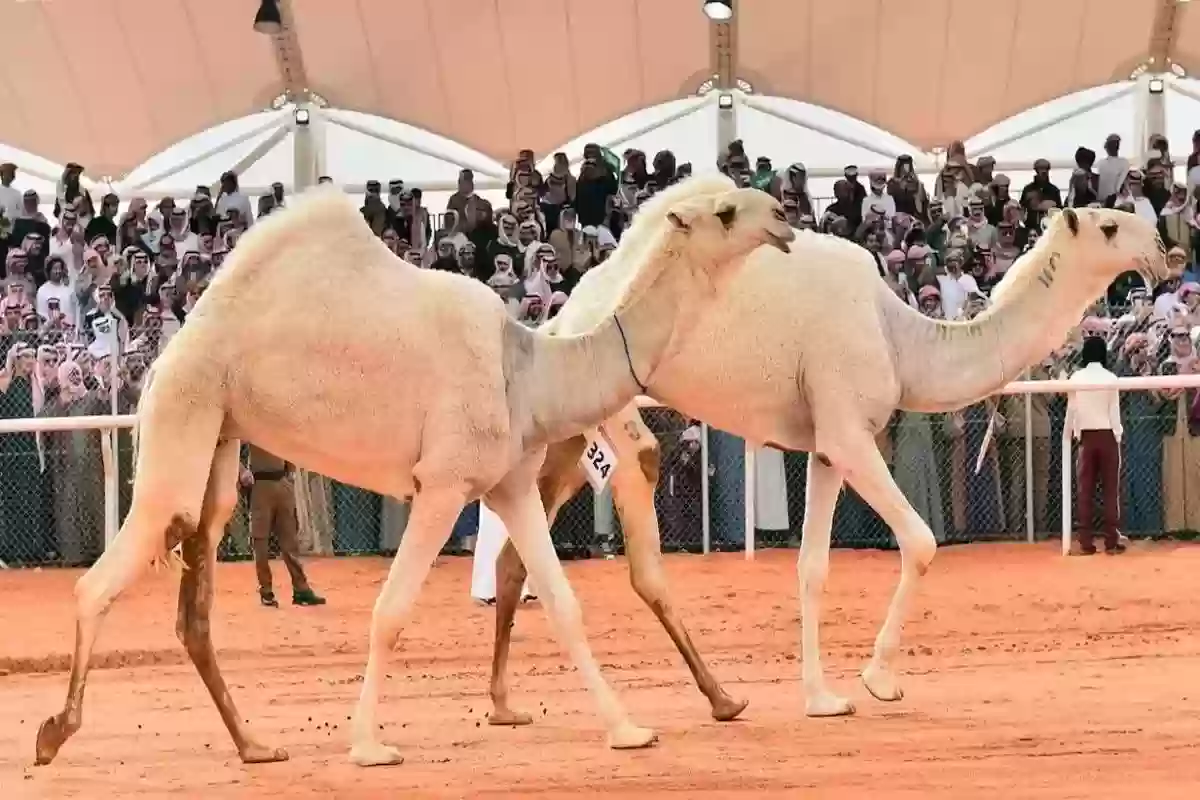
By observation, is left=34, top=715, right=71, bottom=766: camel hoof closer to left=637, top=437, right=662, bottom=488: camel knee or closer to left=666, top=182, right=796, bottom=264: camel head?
left=637, top=437, right=662, bottom=488: camel knee

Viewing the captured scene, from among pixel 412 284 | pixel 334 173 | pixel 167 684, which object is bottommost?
pixel 167 684

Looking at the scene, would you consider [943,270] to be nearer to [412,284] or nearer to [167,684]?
[167,684]

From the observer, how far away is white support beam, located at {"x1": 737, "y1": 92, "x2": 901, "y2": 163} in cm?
2381

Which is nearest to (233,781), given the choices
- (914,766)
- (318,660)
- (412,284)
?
(412,284)

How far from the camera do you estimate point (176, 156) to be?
80.0 ft

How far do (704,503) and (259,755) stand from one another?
8707mm

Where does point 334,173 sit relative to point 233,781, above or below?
above

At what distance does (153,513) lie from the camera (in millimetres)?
7246

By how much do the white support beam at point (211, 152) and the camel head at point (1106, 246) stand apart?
16.6 metres

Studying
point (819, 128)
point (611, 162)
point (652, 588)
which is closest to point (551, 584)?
point (652, 588)

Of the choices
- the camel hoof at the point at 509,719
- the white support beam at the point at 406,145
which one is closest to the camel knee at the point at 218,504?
the camel hoof at the point at 509,719

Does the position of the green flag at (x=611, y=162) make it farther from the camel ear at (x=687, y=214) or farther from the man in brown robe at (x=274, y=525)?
the camel ear at (x=687, y=214)

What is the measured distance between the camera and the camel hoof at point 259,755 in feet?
25.1

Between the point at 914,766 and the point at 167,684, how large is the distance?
207 inches
